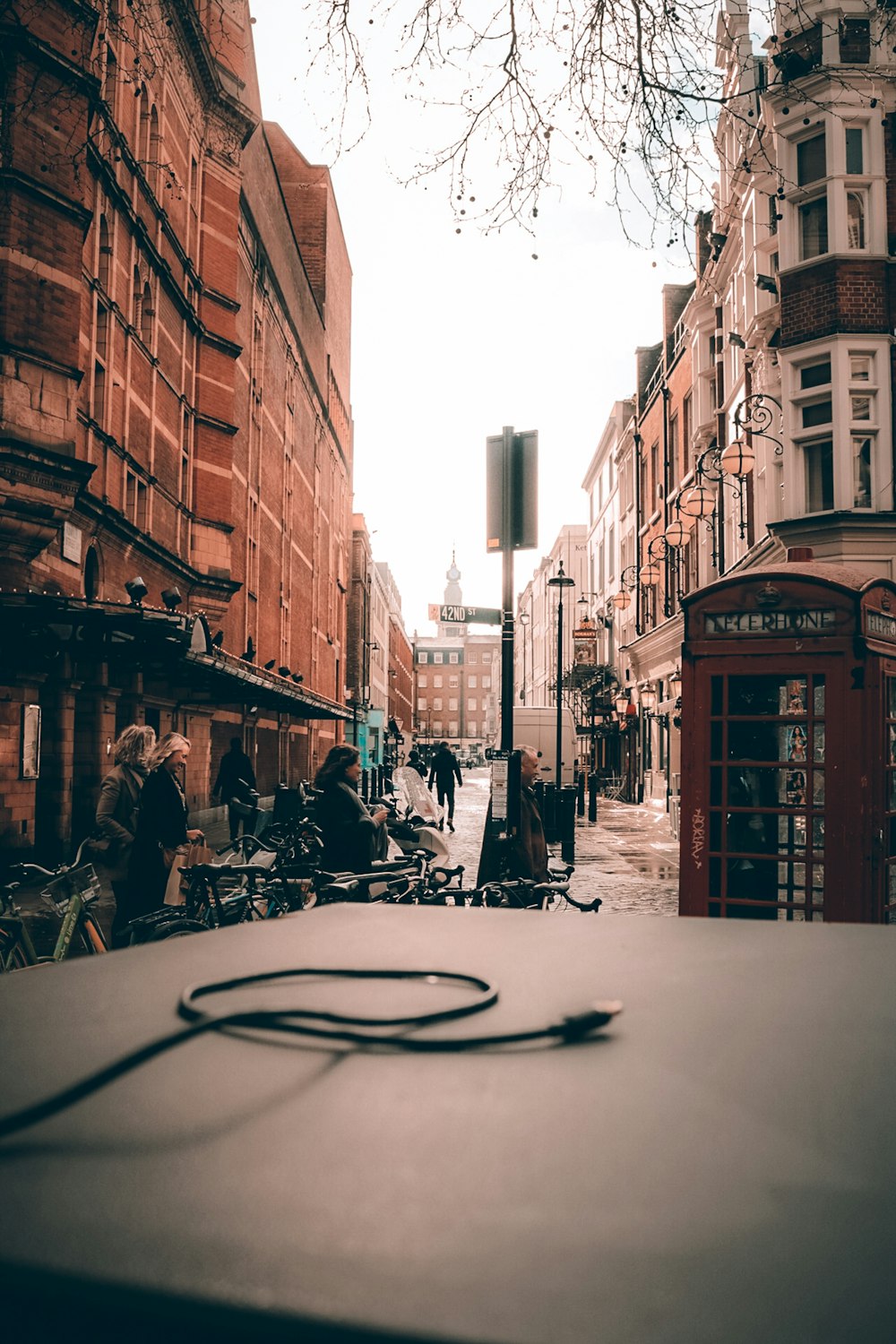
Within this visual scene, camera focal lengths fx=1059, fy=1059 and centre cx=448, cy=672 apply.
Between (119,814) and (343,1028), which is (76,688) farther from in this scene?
(343,1028)

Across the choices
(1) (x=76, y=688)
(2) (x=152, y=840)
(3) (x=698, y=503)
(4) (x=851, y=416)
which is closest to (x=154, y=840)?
(2) (x=152, y=840)

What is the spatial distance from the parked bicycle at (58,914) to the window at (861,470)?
54.0 feet

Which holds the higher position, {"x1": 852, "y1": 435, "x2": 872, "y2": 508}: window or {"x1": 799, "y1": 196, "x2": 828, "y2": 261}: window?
{"x1": 799, "y1": 196, "x2": 828, "y2": 261}: window

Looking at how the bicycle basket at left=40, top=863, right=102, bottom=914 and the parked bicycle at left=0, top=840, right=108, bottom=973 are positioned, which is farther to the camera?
the bicycle basket at left=40, top=863, right=102, bottom=914

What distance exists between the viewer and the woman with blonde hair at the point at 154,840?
7145 mm

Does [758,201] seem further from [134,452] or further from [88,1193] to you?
[88,1193]

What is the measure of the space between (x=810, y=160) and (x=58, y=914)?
20111 millimetres

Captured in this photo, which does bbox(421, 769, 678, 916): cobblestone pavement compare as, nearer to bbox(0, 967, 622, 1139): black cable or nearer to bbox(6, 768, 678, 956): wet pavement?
bbox(6, 768, 678, 956): wet pavement

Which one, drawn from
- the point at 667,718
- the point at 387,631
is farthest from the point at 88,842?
the point at 387,631

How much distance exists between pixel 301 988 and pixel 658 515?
35572mm

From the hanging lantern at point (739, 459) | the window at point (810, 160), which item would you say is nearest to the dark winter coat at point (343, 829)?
the hanging lantern at point (739, 459)

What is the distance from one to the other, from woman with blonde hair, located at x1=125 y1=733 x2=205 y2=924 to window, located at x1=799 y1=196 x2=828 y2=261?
17.7m

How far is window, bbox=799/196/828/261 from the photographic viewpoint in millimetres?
20016

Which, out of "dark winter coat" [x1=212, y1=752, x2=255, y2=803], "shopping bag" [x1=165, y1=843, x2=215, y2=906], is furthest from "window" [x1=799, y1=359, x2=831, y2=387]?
"shopping bag" [x1=165, y1=843, x2=215, y2=906]
